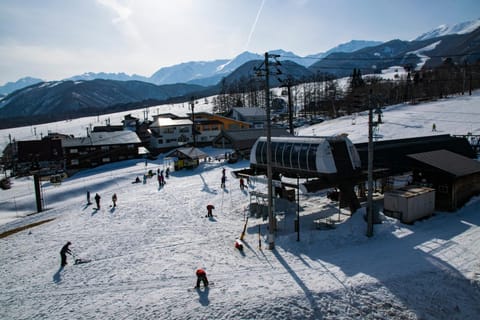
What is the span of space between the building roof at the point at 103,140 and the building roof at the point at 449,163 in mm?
49481

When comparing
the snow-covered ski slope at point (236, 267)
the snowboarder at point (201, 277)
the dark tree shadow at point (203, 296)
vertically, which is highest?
the snowboarder at point (201, 277)

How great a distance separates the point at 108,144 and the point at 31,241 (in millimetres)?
39184

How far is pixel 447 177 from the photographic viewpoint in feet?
67.6

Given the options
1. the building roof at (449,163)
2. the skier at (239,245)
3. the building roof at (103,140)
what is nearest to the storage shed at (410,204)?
the building roof at (449,163)

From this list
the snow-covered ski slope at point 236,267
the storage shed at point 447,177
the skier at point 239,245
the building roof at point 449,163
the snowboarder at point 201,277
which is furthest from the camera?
the building roof at point 449,163

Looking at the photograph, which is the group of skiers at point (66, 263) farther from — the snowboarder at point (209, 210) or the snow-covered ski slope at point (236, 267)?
the snowboarder at point (209, 210)

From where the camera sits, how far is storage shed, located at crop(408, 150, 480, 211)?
67.4 ft

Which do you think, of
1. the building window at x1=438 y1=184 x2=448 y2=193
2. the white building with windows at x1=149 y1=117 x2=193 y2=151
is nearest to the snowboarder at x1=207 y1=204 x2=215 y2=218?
the building window at x1=438 y1=184 x2=448 y2=193

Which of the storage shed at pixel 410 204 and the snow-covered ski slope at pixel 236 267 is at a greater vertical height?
the storage shed at pixel 410 204

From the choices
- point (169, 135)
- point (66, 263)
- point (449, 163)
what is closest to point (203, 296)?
point (66, 263)

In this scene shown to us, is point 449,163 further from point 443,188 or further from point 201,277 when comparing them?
point 201,277

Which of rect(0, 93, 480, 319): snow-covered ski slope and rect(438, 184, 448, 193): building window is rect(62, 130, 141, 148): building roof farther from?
rect(438, 184, 448, 193): building window

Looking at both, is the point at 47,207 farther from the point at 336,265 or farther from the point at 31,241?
the point at 336,265

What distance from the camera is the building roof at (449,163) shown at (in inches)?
829
